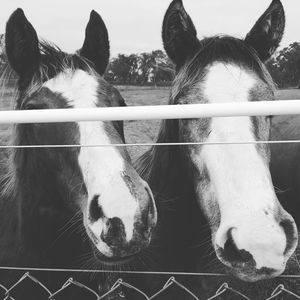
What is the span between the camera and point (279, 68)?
2.31 metres

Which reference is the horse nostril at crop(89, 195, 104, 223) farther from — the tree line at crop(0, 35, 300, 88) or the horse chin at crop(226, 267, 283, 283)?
the tree line at crop(0, 35, 300, 88)

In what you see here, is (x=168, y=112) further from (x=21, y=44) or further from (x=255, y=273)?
(x=21, y=44)

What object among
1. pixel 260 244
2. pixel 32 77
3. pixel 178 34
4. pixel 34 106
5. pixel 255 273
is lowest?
pixel 255 273

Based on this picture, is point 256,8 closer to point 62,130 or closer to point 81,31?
point 81,31

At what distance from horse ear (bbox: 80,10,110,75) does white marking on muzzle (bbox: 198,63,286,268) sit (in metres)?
0.61

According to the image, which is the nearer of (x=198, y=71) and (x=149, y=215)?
(x=149, y=215)

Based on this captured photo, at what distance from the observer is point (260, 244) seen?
1556 mm

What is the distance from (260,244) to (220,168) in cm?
32

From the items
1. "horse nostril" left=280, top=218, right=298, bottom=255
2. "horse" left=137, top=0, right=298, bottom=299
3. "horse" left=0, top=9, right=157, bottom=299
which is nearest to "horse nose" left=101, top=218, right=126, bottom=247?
"horse" left=0, top=9, right=157, bottom=299

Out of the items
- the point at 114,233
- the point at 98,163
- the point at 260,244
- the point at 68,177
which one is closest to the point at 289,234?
the point at 260,244

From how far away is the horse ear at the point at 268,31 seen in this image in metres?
2.08

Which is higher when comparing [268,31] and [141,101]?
[268,31]

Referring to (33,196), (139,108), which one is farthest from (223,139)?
(33,196)

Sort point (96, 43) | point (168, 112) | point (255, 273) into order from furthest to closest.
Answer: point (96, 43) → point (255, 273) → point (168, 112)
